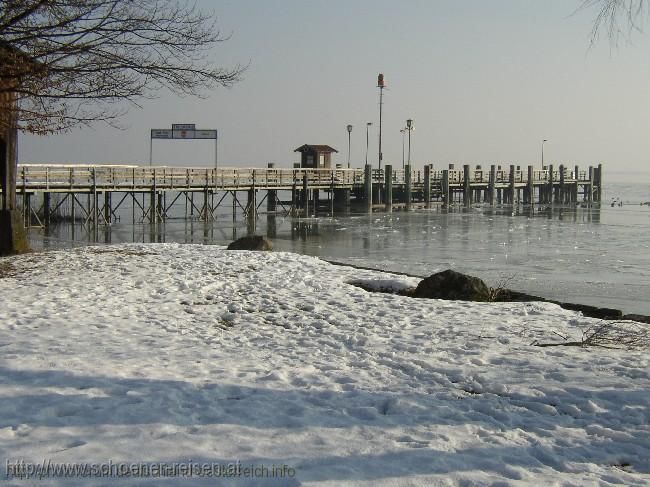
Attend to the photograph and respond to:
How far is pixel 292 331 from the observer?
8.01m

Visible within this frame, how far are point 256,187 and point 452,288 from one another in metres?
33.0

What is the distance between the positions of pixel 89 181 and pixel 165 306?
25.9 meters

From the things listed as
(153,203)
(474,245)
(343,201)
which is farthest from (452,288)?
(343,201)

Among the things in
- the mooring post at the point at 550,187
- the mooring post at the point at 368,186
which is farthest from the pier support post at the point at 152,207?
the mooring post at the point at 550,187

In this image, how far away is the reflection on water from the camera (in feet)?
54.4

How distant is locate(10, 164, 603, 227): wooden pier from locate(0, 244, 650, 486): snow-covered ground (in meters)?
23.9

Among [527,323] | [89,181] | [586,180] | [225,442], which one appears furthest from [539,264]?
[586,180]

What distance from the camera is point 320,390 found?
570 centimetres

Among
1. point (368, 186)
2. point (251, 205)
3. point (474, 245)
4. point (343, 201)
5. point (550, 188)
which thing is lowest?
point (474, 245)

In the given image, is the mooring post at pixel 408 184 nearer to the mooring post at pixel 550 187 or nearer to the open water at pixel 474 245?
the open water at pixel 474 245

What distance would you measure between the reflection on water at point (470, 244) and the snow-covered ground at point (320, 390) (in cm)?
678

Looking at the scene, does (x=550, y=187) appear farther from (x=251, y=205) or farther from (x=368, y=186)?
(x=251, y=205)

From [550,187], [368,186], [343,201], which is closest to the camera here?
[368,186]

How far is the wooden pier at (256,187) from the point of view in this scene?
33000 millimetres
